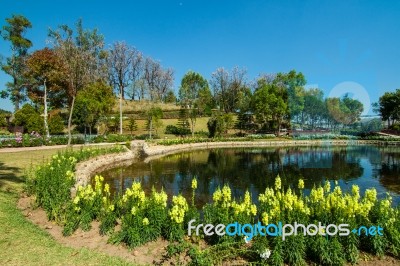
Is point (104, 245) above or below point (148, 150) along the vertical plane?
below

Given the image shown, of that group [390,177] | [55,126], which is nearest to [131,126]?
Result: [55,126]

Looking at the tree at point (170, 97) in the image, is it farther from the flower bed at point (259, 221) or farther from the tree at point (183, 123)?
the flower bed at point (259, 221)

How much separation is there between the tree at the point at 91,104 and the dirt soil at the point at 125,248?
28977 mm

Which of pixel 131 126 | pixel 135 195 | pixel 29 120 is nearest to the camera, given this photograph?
pixel 135 195

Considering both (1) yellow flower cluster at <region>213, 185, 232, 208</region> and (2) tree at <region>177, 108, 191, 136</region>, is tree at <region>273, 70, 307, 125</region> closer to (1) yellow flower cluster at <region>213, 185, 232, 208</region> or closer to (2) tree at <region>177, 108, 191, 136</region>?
(2) tree at <region>177, 108, 191, 136</region>

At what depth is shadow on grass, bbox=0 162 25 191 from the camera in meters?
10.7

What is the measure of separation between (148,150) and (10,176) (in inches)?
625

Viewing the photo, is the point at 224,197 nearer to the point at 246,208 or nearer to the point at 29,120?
the point at 246,208

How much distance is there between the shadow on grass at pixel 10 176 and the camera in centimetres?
1073

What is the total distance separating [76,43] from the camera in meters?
26.2

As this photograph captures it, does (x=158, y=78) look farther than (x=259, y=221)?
Yes

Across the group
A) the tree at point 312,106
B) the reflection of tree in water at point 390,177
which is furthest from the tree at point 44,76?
the tree at point 312,106

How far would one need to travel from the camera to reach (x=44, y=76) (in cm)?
3862

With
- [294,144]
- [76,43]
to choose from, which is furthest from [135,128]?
[294,144]
